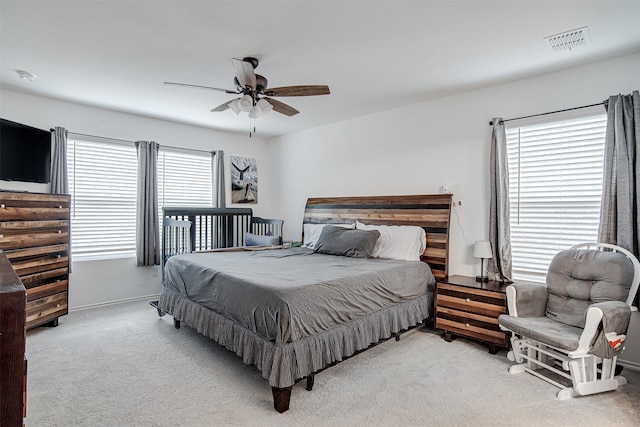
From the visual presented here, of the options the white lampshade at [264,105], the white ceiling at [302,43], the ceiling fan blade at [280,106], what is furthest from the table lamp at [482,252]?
the white lampshade at [264,105]

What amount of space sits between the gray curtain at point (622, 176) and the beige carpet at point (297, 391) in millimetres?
1158

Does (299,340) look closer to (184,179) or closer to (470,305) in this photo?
(470,305)

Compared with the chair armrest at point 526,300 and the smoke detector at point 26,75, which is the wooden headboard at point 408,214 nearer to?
the chair armrest at point 526,300

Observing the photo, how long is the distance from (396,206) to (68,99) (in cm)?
428

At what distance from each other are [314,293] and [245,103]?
1.74 m

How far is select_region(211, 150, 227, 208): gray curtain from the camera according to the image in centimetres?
568

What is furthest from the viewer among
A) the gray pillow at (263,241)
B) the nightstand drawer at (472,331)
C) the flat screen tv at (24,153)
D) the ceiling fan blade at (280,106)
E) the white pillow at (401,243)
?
the gray pillow at (263,241)

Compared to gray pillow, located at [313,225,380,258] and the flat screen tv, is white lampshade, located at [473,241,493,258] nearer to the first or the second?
gray pillow, located at [313,225,380,258]

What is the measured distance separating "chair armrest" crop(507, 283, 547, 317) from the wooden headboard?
3.24 feet

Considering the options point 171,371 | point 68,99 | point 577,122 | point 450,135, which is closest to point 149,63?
point 68,99

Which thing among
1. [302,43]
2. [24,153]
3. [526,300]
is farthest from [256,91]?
[526,300]

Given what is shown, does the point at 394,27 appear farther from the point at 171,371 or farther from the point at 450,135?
the point at 171,371

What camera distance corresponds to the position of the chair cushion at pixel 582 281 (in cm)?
258

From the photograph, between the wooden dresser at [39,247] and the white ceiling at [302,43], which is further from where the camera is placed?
the wooden dresser at [39,247]
